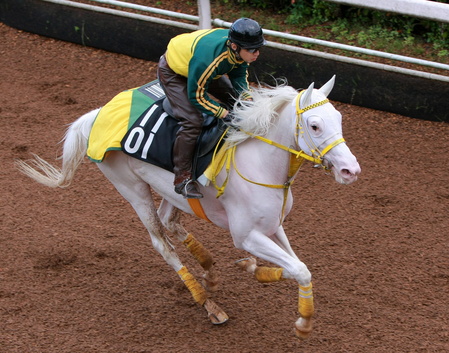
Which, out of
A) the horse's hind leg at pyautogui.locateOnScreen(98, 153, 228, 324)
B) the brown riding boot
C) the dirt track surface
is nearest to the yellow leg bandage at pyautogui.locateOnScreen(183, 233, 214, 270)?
the horse's hind leg at pyautogui.locateOnScreen(98, 153, 228, 324)

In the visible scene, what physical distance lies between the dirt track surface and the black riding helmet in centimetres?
206

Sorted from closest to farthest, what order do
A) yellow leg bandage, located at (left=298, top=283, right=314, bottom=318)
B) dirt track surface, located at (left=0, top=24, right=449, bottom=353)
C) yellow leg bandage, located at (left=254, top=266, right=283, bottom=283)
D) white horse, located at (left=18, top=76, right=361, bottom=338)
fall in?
1. white horse, located at (left=18, top=76, right=361, bottom=338)
2. yellow leg bandage, located at (left=298, top=283, right=314, bottom=318)
3. yellow leg bandage, located at (left=254, top=266, right=283, bottom=283)
4. dirt track surface, located at (left=0, top=24, right=449, bottom=353)

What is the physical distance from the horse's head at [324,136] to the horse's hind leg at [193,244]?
1.54 m

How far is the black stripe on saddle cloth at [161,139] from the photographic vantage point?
190 inches

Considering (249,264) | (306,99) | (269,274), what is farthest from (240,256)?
(306,99)

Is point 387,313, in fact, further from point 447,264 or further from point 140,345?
point 140,345

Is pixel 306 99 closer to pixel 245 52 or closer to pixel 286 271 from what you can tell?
pixel 245 52

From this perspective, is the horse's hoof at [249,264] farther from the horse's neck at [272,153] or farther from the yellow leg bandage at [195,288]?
the horse's neck at [272,153]

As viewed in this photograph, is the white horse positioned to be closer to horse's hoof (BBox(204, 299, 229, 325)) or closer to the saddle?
horse's hoof (BBox(204, 299, 229, 325))

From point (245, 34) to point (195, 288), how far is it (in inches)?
77.8

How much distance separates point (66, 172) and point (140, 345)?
1.58m

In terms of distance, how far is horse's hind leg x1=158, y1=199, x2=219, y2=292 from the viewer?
5484mm

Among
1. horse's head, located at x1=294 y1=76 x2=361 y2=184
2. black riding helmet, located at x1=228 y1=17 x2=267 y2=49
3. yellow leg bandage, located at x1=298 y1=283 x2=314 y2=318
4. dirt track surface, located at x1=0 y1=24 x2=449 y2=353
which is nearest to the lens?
horse's head, located at x1=294 y1=76 x2=361 y2=184

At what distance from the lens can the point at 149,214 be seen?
5.39 metres
